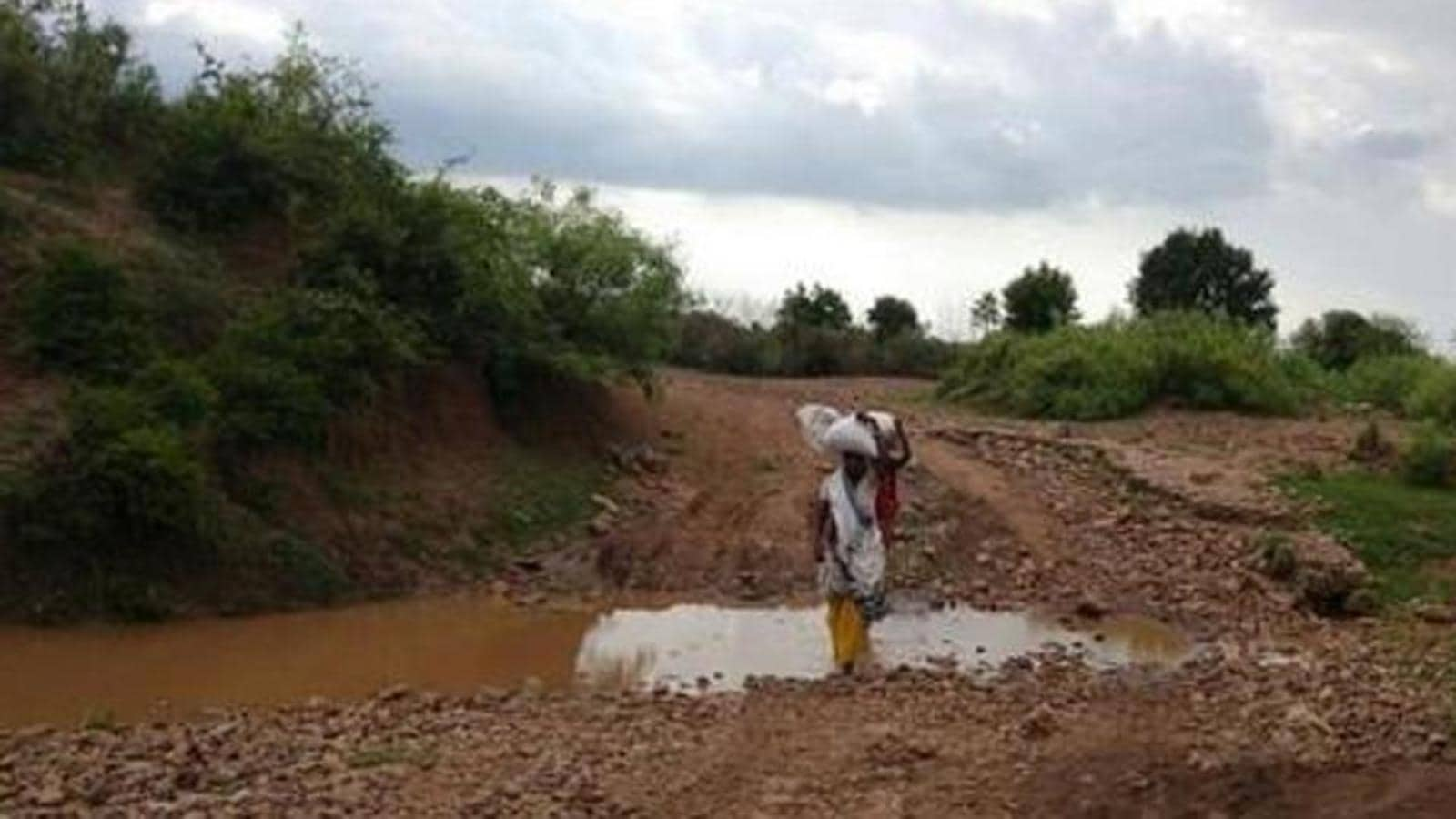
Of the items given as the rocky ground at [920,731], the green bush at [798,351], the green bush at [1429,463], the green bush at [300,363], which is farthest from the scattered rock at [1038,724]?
the green bush at [798,351]

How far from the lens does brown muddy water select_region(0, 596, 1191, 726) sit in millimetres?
13500

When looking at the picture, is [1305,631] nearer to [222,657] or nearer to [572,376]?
[222,657]

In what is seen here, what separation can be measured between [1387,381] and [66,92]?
905 inches

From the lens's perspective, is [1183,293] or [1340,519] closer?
[1340,519]

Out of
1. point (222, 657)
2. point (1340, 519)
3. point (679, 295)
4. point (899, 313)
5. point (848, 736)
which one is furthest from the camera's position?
point (899, 313)

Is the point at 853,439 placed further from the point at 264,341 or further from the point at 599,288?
the point at 599,288

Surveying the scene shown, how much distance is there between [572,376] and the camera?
22.7m

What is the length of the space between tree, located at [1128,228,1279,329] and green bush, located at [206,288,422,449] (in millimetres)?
36543

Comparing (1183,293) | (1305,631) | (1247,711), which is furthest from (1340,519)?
(1183,293)

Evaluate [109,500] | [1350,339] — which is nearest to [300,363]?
[109,500]

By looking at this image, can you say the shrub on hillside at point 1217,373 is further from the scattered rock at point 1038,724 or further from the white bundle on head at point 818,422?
the scattered rock at point 1038,724

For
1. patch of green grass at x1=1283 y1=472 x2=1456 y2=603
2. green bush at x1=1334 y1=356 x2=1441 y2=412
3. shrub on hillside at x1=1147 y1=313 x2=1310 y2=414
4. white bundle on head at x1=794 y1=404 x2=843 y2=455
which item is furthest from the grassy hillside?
green bush at x1=1334 y1=356 x2=1441 y2=412

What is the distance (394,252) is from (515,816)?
12856mm

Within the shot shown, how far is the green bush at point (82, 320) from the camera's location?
702 inches
